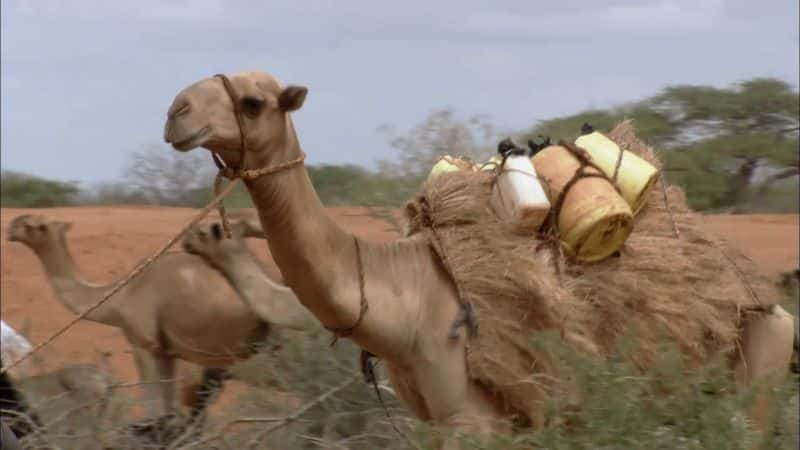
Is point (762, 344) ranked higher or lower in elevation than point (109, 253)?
higher

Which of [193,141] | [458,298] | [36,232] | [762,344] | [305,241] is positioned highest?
[193,141]

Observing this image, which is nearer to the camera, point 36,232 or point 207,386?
point 207,386

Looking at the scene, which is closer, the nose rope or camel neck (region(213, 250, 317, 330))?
the nose rope

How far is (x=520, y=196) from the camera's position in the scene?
273 inches

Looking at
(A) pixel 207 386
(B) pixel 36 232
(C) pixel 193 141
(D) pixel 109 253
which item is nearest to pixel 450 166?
(C) pixel 193 141

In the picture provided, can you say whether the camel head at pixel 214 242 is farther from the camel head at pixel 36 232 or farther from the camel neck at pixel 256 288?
the camel head at pixel 36 232

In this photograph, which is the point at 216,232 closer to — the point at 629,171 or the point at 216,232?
the point at 216,232

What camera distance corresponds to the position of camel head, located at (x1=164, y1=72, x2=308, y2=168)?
18.8 ft

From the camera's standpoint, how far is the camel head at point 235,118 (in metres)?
5.73

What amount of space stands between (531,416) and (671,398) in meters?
1.05

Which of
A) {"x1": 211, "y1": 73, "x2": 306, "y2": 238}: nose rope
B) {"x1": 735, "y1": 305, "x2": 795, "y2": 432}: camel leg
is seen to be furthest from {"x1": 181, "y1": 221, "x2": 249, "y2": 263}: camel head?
{"x1": 211, "y1": 73, "x2": 306, "y2": 238}: nose rope

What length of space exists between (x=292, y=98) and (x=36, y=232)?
18.6 feet

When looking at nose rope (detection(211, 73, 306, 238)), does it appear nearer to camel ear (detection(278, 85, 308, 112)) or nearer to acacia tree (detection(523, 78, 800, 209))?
camel ear (detection(278, 85, 308, 112))

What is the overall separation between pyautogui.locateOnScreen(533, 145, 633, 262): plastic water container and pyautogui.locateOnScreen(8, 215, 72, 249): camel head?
5101mm
